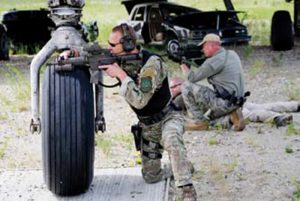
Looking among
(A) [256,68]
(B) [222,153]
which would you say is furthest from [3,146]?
(A) [256,68]

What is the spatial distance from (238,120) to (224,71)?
0.58 metres

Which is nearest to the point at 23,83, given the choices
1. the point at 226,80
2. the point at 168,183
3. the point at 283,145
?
the point at 226,80

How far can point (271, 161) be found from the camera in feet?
23.9

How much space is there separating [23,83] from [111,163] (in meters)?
6.39

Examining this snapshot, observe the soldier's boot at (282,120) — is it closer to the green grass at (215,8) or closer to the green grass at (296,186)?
the green grass at (296,186)

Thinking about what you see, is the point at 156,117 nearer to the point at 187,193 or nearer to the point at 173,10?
the point at 187,193

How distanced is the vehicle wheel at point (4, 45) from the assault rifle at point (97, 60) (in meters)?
11.3

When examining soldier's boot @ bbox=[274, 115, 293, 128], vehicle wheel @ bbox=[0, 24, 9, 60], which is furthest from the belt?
vehicle wheel @ bbox=[0, 24, 9, 60]

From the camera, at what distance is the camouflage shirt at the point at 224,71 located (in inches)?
340

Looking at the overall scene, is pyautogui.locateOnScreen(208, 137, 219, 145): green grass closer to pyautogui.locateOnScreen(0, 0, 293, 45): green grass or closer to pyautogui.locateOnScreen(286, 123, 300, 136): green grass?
pyautogui.locateOnScreen(286, 123, 300, 136): green grass

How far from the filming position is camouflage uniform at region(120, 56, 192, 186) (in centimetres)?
561

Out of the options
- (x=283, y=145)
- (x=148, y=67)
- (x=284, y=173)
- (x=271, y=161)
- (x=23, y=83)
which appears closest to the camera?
(x=148, y=67)

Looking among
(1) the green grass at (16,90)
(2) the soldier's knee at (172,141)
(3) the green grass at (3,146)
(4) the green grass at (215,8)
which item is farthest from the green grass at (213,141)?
(4) the green grass at (215,8)

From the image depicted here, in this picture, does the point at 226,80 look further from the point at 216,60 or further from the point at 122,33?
the point at 122,33
